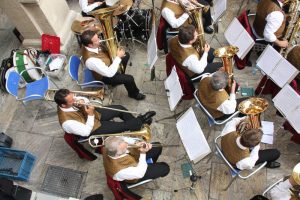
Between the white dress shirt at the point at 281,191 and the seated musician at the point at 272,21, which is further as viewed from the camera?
the seated musician at the point at 272,21

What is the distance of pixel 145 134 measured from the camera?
425cm

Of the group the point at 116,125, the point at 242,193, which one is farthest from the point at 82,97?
the point at 242,193

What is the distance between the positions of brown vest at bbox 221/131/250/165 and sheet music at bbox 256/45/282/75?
4.02ft

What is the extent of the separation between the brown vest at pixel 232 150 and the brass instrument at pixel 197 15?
5.06 ft

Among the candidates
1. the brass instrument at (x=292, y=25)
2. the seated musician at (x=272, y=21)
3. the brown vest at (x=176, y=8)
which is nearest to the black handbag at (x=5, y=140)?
the brown vest at (x=176, y=8)

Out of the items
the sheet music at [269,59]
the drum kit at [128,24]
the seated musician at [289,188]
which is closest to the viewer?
the seated musician at [289,188]

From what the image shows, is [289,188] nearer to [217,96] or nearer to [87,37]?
[217,96]

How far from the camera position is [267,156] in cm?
430

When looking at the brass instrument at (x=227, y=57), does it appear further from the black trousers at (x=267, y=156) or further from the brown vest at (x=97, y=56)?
the brown vest at (x=97, y=56)

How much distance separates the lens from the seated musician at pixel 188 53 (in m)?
4.55

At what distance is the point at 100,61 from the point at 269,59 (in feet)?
7.90

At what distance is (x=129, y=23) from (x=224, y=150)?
113 inches

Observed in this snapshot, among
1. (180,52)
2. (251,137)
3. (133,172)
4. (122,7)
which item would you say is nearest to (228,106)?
(251,137)

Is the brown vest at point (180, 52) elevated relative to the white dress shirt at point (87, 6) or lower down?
lower down
